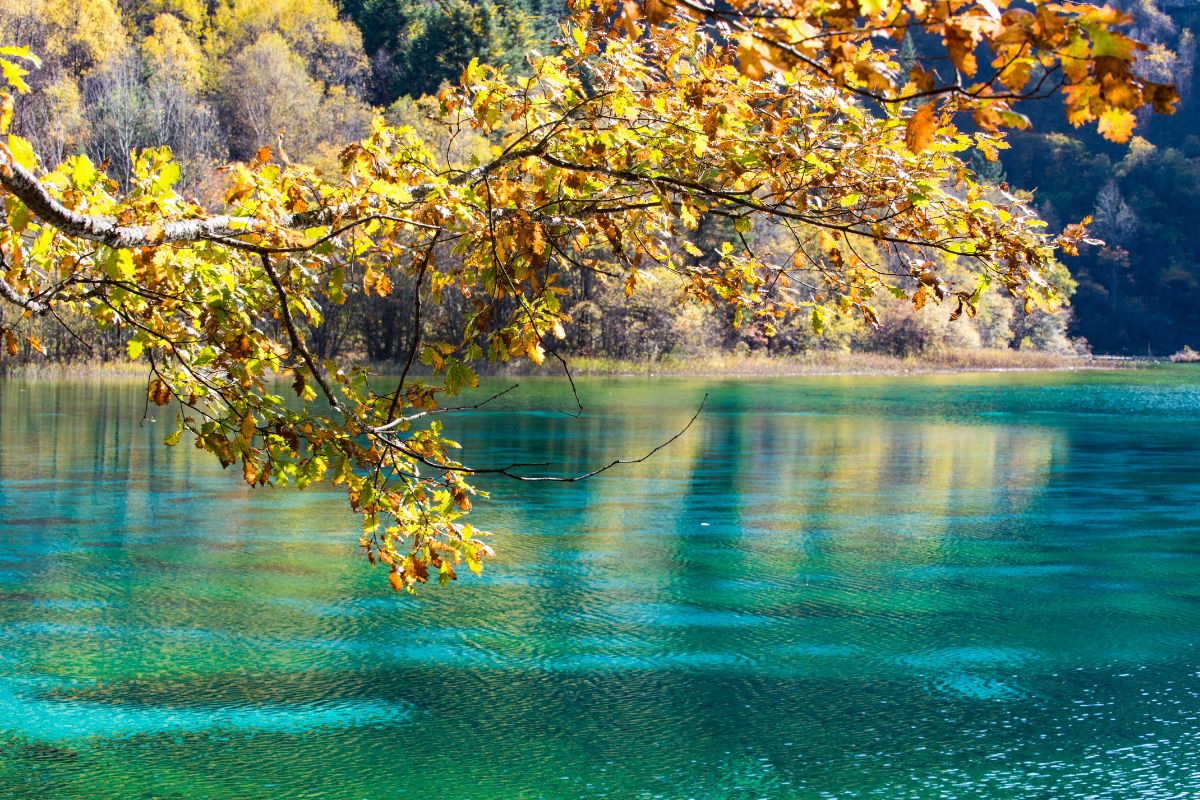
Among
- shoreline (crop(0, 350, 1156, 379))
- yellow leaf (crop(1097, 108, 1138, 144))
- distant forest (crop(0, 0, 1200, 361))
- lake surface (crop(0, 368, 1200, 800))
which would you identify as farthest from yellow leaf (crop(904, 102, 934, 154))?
shoreline (crop(0, 350, 1156, 379))

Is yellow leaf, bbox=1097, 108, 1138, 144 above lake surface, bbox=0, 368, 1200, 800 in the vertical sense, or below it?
above

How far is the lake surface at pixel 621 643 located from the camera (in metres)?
5.88

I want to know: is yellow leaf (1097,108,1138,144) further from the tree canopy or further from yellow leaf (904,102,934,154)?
the tree canopy

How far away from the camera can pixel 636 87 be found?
4.24 metres

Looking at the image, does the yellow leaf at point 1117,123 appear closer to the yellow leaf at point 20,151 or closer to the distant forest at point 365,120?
the yellow leaf at point 20,151

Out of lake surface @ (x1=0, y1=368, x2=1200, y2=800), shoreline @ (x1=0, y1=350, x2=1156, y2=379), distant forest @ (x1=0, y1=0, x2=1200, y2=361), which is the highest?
distant forest @ (x1=0, y1=0, x2=1200, y2=361)

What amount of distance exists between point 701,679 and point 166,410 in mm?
18070

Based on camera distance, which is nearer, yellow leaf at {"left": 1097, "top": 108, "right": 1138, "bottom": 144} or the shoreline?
yellow leaf at {"left": 1097, "top": 108, "right": 1138, "bottom": 144}

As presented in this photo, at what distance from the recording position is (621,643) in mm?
Answer: 7945

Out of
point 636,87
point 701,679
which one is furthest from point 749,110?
point 701,679

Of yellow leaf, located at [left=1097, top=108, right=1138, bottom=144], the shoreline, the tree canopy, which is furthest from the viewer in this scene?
the shoreline

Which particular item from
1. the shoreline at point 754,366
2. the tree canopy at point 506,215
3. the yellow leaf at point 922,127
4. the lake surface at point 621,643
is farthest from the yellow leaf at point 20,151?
the shoreline at point 754,366

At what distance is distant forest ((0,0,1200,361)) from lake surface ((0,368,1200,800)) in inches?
776

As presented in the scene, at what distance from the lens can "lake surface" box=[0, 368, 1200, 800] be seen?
232 inches
